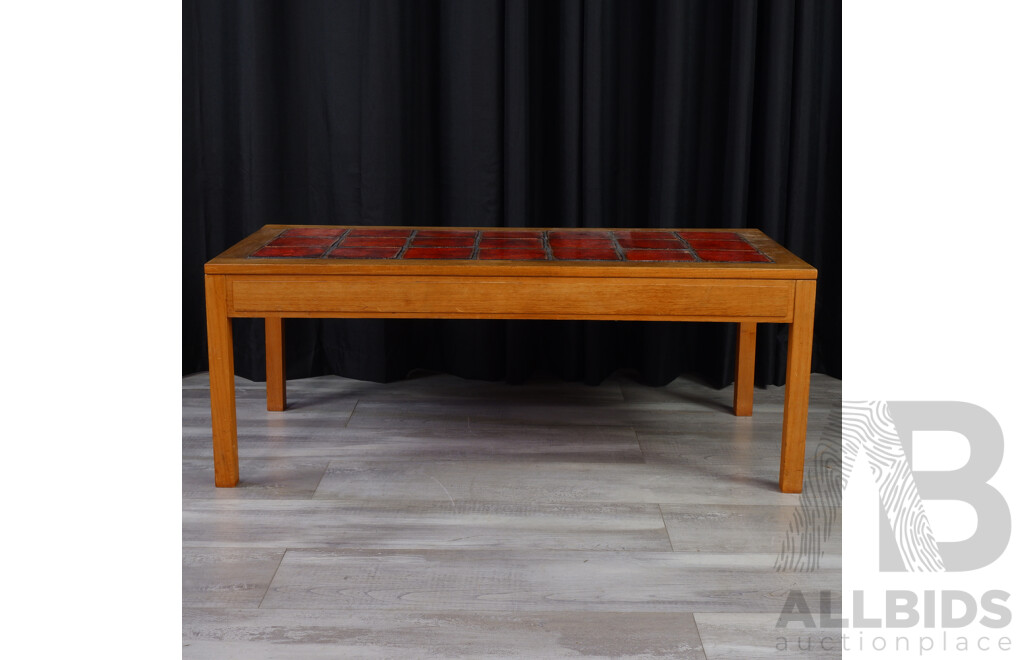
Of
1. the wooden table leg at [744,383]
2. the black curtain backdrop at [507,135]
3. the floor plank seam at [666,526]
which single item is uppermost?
the black curtain backdrop at [507,135]

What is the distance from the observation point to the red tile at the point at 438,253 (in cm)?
225

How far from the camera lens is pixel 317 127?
9.83 feet

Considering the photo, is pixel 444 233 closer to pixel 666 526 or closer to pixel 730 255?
pixel 730 255

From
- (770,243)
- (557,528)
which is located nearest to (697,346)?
(770,243)

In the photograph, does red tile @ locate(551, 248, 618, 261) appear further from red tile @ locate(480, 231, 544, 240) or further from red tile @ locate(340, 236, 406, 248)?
red tile @ locate(340, 236, 406, 248)

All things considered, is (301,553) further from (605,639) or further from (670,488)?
(670,488)

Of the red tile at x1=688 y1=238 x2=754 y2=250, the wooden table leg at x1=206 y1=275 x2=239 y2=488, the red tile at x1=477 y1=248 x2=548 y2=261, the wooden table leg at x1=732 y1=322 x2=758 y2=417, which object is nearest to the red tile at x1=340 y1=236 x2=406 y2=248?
the red tile at x1=477 y1=248 x2=548 y2=261

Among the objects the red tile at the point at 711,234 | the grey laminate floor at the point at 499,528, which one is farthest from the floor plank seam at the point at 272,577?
the red tile at the point at 711,234

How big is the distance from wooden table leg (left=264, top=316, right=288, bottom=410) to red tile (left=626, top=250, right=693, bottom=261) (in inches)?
40.5

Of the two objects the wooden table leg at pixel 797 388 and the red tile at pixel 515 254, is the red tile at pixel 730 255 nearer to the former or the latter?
the wooden table leg at pixel 797 388

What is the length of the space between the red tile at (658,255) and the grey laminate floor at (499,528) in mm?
540

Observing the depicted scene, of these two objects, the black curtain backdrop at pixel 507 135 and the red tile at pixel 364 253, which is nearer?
the red tile at pixel 364 253

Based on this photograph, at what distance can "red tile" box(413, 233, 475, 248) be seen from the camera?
2381 millimetres

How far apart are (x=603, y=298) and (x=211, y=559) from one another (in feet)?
3.32
